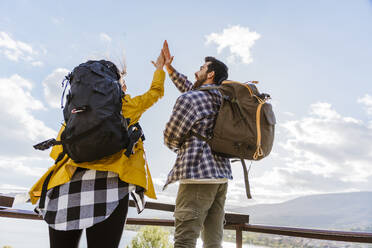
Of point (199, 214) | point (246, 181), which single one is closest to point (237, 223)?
point (246, 181)

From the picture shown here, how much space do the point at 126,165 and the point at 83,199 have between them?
10.2 inches

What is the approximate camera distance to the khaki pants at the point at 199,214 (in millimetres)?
1783

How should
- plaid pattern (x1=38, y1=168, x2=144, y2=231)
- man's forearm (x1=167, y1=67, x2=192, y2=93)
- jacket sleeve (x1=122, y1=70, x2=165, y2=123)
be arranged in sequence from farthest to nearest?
man's forearm (x1=167, y1=67, x2=192, y2=93) < jacket sleeve (x1=122, y1=70, x2=165, y2=123) < plaid pattern (x1=38, y1=168, x2=144, y2=231)

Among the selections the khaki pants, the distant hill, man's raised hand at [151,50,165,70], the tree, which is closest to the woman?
the khaki pants

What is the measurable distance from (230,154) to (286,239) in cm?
132

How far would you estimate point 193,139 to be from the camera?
1941mm

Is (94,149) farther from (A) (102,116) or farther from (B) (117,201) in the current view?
(B) (117,201)

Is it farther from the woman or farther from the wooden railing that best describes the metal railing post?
the woman

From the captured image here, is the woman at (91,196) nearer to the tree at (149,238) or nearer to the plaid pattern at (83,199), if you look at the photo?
the plaid pattern at (83,199)

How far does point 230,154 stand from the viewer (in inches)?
76.5

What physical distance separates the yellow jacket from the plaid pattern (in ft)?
0.15

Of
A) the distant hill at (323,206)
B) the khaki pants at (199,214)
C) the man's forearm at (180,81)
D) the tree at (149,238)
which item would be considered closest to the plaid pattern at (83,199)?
the khaki pants at (199,214)

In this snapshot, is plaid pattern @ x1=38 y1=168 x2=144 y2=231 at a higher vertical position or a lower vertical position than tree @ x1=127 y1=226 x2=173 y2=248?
higher

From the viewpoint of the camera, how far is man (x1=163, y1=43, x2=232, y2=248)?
5.98ft
